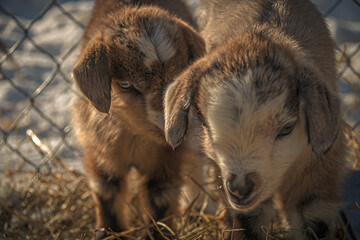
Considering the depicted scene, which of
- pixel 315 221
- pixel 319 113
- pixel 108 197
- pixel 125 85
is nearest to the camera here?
pixel 319 113

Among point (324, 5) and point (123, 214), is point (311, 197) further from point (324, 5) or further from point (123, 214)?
point (324, 5)

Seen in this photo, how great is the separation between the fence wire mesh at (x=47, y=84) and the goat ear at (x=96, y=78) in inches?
34.4

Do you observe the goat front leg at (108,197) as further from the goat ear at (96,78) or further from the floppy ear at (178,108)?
the floppy ear at (178,108)

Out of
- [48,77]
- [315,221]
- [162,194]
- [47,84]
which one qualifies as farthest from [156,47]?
[48,77]

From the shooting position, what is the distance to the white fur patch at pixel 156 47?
7.23ft

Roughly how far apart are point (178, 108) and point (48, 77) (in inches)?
103

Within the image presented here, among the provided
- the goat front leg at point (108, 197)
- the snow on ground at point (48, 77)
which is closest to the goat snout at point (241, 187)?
the goat front leg at point (108, 197)

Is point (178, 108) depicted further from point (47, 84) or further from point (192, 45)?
point (47, 84)

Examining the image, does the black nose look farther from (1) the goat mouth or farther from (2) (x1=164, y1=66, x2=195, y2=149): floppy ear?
(2) (x1=164, y1=66, x2=195, y2=149): floppy ear

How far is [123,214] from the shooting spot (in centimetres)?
281

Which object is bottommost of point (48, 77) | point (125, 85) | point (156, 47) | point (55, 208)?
point (55, 208)

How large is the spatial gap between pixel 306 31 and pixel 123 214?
149cm

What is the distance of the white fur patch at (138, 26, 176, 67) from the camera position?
7.23 ft

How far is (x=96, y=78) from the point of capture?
2213 mm
